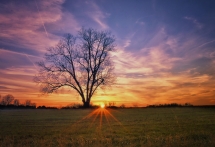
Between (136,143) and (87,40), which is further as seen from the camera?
(87,40)

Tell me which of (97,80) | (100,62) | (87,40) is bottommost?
(97,80)

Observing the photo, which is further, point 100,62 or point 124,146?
point 100,62

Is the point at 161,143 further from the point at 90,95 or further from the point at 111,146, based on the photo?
the point at 90,95

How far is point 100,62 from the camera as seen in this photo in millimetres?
47281

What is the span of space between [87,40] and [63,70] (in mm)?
7497

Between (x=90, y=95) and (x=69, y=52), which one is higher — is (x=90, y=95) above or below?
below

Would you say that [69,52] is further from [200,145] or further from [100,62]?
[200,145]

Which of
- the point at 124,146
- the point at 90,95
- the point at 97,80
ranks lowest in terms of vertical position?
the point at 124,146

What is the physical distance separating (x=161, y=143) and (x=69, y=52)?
37481mm

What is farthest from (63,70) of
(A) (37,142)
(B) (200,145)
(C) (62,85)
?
(B) (200,145)

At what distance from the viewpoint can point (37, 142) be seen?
12.5 m

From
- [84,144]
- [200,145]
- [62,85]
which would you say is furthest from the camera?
[62,85]

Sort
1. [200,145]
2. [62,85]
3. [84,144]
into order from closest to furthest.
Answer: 1. [200,145]
2. [84,144]
3. [62,85]

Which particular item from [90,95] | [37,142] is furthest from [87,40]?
[37,142]
